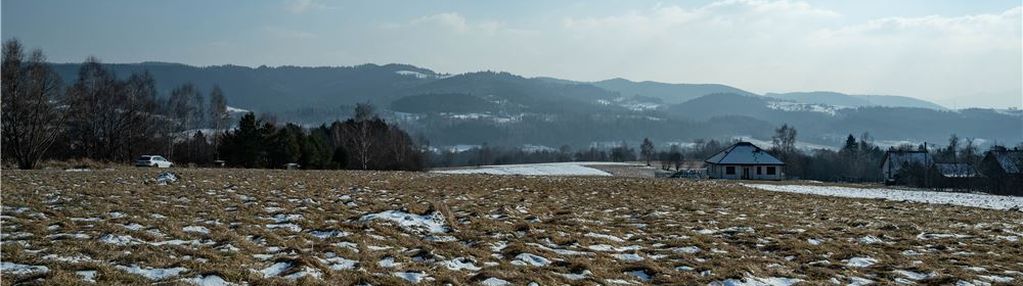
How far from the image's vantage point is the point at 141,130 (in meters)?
59.4

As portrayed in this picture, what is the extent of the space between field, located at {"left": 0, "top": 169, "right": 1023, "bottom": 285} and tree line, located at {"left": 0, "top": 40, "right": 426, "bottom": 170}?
26.6 metres

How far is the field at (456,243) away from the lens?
25.9 ft

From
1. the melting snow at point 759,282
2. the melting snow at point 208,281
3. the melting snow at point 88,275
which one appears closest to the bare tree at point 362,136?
the melting snow at point 88,275

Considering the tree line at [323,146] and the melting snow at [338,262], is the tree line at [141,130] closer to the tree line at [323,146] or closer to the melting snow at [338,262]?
the tree line at [323,146]

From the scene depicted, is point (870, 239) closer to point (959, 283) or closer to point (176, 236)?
point (959, 283)

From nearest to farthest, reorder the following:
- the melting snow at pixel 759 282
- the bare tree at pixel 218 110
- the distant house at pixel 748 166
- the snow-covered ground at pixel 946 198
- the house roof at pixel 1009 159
A: the melting snow at pixel 759 282
the snow-covered ground at pixel 946 198
the house roof at pixel 1009 159
the bare tree at pixel 218 110
the distant house at pixel 748 166

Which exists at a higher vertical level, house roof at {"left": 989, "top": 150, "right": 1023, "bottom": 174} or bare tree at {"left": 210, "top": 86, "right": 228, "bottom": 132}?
bare tree at {"left": 210, "top": 86, "right": 228, "bottom": 132}

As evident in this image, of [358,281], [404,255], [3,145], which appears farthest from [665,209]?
[3,145]

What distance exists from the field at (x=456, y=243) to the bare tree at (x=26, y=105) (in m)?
25.5

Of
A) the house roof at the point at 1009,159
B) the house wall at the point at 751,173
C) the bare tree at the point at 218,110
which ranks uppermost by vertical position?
the bare tree at the point at 218,110

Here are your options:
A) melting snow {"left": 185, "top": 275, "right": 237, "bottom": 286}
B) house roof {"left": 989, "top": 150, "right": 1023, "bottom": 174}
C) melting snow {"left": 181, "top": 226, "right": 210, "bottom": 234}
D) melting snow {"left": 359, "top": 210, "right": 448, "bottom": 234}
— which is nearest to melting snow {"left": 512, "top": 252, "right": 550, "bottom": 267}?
melting snow {"left": 359, "top": 210, "right": 448, "bottom": 234}

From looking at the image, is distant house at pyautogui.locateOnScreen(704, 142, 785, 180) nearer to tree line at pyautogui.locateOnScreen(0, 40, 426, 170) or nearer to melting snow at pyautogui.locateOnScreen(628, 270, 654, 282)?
tree line at pyautogui.locateOnScreen(0, 40, 426, 170)

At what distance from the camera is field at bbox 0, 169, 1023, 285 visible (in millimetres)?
7898

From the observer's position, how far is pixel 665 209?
18.5m
